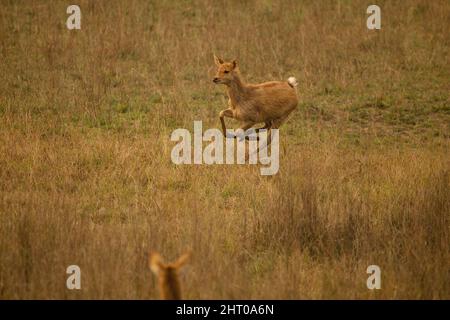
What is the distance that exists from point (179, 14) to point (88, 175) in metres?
7.16

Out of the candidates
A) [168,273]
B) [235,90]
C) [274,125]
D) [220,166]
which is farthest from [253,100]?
[168,273]

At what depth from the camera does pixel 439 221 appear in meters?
7.61

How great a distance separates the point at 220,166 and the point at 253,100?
1.30 m

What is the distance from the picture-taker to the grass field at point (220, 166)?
6.57 metres

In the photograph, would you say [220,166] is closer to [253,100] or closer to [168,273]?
[253,100]

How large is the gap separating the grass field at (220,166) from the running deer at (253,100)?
1.84 ft

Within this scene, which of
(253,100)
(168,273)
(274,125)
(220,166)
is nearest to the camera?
(168,273)

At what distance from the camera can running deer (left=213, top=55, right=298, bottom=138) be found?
34.4 feet

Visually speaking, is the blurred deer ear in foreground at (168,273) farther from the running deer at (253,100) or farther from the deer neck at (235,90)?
the deer neck at (235,90)

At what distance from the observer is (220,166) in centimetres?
984

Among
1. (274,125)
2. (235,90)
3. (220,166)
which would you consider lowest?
(220,166)

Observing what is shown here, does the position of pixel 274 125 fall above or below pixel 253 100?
below

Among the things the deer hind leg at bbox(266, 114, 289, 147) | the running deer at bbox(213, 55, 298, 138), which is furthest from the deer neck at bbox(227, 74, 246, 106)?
the deer hind leg at bbox(266, 114, 289, 147)

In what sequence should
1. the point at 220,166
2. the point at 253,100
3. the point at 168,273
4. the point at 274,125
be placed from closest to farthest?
the point at 168,273 < the point at 220,166 < the point at 253,100 < the point at 274,125
